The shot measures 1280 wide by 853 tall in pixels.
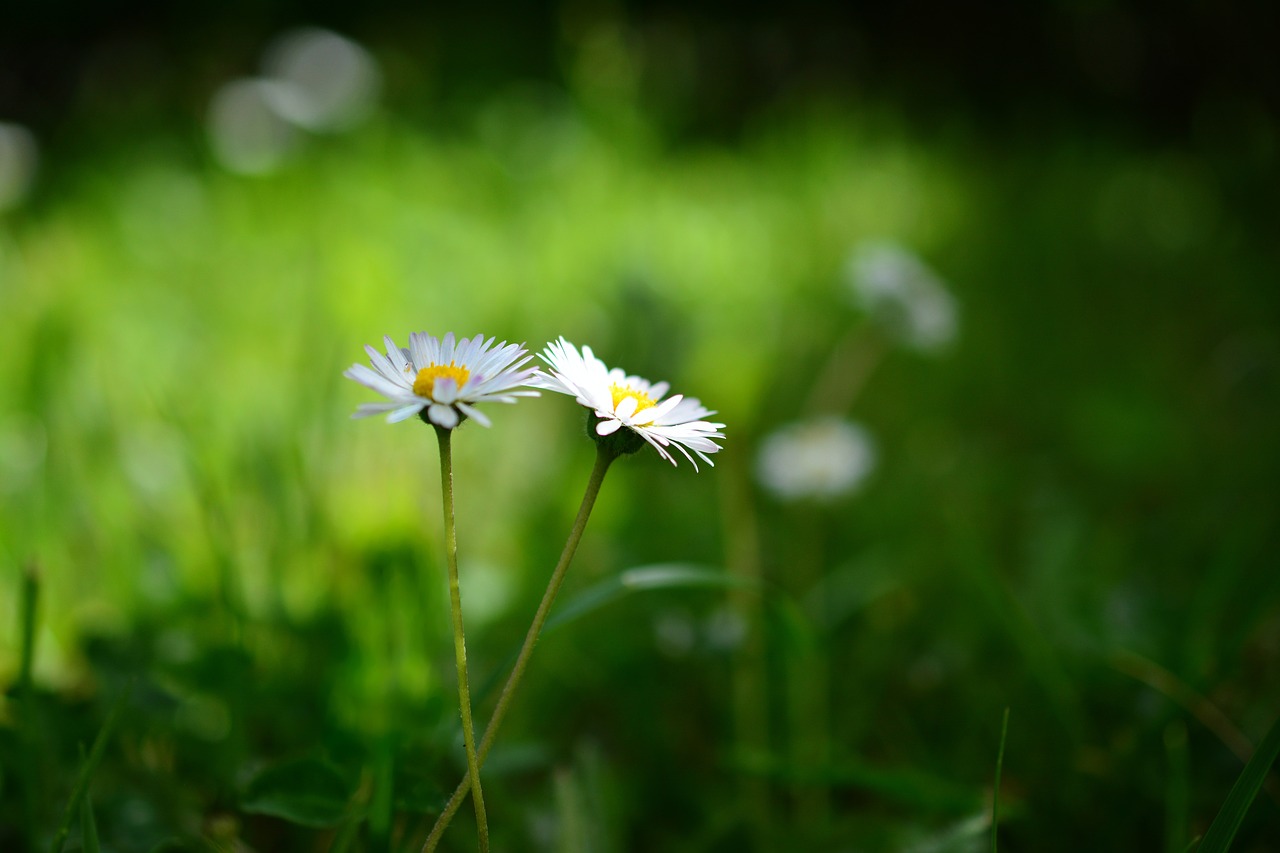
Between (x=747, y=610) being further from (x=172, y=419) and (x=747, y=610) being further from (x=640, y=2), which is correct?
(x=640, y=2)

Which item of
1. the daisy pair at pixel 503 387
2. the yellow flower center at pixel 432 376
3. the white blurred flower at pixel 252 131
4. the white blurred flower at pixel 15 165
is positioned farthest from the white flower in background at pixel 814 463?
the white blurred flower at pixel 15 165

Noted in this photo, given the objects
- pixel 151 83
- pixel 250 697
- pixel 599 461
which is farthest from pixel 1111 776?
pixel 151 83

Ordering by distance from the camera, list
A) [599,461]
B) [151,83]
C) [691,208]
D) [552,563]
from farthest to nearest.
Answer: [151,83] → [691,208] → [552,563] → [599,461]

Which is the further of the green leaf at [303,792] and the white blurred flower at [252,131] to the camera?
the white blurred flower at [252,131]

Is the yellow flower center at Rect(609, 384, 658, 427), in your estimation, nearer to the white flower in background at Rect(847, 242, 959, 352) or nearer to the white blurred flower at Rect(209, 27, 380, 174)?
the white flower in background at Rect(847, 242, 959, 352)

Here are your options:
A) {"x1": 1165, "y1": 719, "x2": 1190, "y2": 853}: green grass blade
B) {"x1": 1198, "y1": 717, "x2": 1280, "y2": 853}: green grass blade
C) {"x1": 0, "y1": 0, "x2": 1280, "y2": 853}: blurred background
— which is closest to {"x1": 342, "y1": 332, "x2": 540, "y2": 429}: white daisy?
{"x1": 0, "y1": 0, "x2": 1280, "y2": 853}: blurred background

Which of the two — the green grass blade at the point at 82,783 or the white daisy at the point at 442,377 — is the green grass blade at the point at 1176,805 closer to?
the white daisy at the point at 442,377

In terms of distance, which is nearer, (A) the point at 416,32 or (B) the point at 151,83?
(B) the point at 151,83
